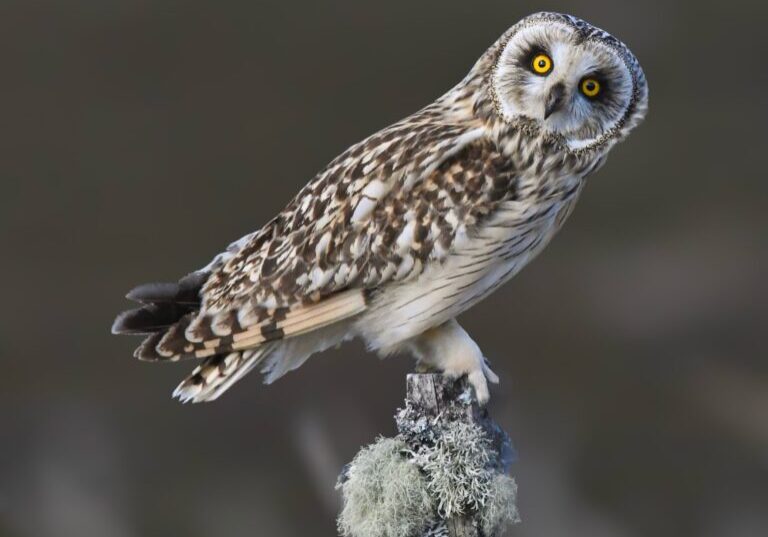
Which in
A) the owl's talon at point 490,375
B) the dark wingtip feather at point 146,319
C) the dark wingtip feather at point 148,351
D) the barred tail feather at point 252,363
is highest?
the dark wingtip feather at point 146,319

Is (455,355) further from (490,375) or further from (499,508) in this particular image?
(499,508)

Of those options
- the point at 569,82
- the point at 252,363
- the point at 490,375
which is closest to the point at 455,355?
the point at 490,375

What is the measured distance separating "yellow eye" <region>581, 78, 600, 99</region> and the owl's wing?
0.13 meters

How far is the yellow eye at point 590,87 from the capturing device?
53.6 inches

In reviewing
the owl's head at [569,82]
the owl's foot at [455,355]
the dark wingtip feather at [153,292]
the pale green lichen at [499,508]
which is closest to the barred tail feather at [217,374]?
the dark wingtip feather at [153,292]

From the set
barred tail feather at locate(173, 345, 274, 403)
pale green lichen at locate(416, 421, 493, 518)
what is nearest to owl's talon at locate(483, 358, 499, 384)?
pale green lichen at locate(416, 421, 493, 518)

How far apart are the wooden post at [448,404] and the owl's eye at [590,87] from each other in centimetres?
40

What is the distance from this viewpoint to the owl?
4.51 feet

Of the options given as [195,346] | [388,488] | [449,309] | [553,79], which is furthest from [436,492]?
[553,79]

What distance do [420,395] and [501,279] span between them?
19cm

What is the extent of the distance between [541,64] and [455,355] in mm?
390

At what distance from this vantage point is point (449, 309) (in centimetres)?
141

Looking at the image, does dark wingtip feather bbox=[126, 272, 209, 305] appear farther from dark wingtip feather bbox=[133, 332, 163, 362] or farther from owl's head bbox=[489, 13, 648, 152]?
owl's head bbox=[489, 13, 648, 152]

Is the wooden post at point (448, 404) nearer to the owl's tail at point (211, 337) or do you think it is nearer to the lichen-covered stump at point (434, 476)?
the lichen-covered stump at point (434, 476)
